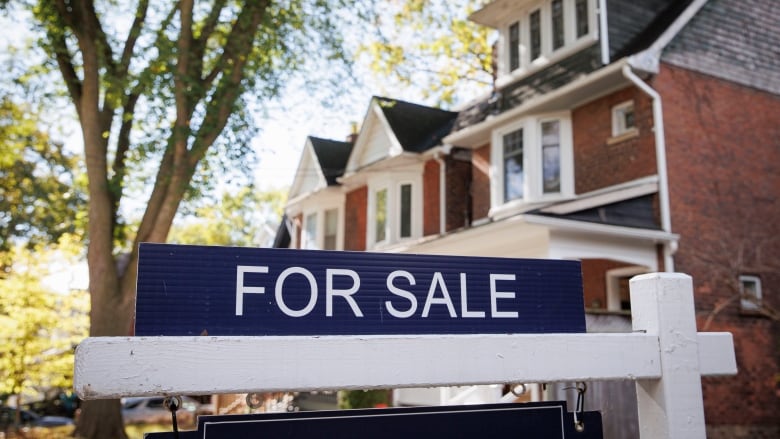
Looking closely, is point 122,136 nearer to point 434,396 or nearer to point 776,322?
point 434,396

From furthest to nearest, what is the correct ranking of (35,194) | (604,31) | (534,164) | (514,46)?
(35,194) → (514,46) → (534,164) → (604,31)

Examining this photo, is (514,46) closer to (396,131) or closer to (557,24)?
(557,24)

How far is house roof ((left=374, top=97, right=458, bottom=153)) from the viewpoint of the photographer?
18.8 metres

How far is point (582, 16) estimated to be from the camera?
14203 millimetres

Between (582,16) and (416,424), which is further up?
(582,16)

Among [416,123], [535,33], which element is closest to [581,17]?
[535,33]

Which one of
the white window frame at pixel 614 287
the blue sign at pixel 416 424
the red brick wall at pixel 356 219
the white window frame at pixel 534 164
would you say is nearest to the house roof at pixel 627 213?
the white window frame at pixel 614 287

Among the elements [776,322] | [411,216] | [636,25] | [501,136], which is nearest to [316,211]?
[411,216]

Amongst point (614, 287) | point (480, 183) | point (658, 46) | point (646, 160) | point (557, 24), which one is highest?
point (557, 24)

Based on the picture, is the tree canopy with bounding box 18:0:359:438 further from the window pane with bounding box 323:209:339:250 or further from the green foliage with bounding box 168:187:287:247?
the green foliage with bounding box 168:187:287:247

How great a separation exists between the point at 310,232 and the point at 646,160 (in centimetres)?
1356


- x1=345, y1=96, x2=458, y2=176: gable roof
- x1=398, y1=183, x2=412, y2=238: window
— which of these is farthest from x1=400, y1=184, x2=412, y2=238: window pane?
x1=345, y1=96, x2=458, y2=176: gable roof

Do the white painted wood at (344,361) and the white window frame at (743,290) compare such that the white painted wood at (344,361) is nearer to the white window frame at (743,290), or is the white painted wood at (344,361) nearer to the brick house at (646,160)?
the brick house at (646,160)

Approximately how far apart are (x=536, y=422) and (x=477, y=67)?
24056 millimetres
